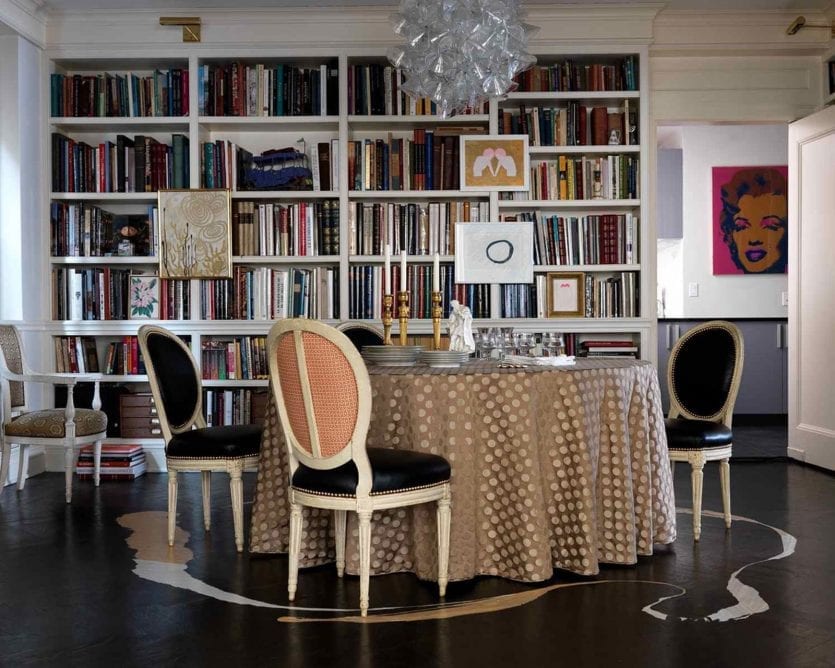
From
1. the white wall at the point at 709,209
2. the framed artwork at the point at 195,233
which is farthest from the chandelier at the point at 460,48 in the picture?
the white wall at the point at 709,209

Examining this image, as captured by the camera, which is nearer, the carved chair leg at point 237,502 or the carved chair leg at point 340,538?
the carved chair leg at point 340,538

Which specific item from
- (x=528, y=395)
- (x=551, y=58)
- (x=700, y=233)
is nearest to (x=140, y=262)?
(x=551, y=58)

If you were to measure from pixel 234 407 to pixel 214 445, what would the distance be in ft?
7.36

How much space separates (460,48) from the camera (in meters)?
3.52

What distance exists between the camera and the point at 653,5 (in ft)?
18.8

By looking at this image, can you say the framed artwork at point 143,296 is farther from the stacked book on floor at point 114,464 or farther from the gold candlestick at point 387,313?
the gold candlestick at point 387,313

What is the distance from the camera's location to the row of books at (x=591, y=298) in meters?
5.87

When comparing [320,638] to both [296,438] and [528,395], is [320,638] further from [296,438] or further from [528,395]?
[528,395]

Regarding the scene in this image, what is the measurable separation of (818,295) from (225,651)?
4.73 meters

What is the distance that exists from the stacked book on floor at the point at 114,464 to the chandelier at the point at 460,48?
3.10 meters

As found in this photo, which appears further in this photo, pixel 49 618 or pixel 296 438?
pixel 296 438

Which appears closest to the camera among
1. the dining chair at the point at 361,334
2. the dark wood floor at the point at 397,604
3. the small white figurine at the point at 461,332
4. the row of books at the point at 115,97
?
the dark wood floor at the point at 397,604

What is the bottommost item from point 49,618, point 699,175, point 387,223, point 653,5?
point 49,618

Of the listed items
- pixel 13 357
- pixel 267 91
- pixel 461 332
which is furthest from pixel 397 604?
pixel 267 91
